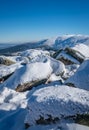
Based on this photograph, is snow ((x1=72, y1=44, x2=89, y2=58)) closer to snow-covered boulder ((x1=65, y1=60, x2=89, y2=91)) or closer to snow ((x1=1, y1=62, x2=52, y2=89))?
snow ((x1=1, y1=62, x2=52, y2=89))

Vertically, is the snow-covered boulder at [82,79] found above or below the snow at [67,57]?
above

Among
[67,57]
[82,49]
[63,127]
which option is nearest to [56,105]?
[63,127]

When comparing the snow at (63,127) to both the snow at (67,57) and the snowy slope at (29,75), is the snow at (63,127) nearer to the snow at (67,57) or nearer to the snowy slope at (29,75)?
the snowy slope at (29,75)

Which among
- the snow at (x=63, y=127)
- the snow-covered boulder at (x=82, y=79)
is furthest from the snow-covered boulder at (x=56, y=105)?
the snow-covered boulder at (x=82, y=79)

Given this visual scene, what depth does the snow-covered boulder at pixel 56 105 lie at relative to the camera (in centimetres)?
871

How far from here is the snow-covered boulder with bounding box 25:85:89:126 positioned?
8711 millimetres

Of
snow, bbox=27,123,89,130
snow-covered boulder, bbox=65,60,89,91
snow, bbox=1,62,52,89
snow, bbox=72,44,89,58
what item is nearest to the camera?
snow, bbox=27,123,89,130

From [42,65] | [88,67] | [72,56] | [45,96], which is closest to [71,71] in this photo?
[42,65]

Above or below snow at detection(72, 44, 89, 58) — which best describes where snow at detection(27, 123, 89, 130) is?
above

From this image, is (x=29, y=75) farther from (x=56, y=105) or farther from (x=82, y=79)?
(x=56, y=105)

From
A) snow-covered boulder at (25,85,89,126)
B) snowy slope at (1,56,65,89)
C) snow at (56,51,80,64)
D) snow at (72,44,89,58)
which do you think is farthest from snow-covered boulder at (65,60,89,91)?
snow at (72,44,89,58)

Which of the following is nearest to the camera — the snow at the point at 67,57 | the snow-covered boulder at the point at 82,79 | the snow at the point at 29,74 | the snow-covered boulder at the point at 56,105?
the snow-covered boulder at the point at 56,105

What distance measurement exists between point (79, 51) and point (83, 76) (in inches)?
560

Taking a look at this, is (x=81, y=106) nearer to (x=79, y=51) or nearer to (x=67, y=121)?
(x=67, y=121)
